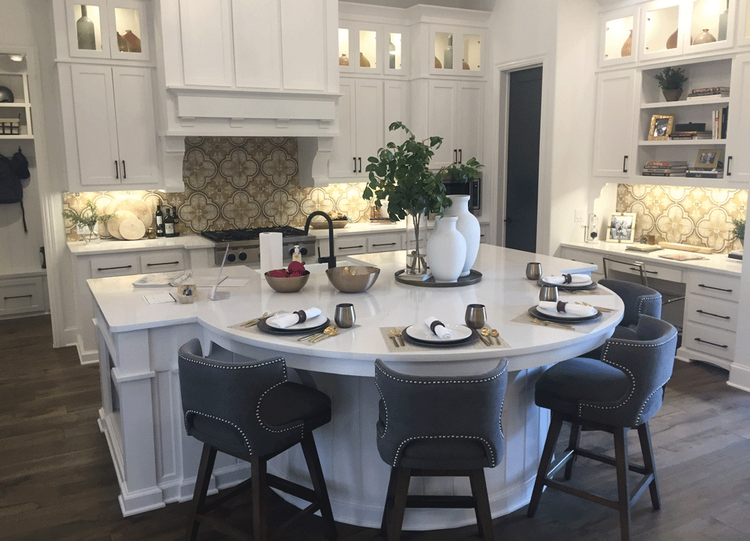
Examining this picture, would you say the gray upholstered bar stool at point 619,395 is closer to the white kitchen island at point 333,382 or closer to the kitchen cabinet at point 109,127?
the white kitchen island at point 333,382

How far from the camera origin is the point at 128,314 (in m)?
2.97

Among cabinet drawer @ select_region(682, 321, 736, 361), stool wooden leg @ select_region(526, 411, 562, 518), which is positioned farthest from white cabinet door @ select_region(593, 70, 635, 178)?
stool wooden leg @ select_region(526, 411, 562, 518)

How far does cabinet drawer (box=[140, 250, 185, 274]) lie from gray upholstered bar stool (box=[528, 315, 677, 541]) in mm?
3554

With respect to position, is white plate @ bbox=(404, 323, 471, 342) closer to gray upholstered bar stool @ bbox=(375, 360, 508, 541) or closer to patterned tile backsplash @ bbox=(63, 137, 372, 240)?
gray upholstered bar stool @ bbox=(375, 360, 508, 541)

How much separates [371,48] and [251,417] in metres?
4.77

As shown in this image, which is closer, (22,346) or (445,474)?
(445,474)

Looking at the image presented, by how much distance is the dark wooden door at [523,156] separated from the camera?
20.1ft

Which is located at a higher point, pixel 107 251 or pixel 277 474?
pixel 107 251

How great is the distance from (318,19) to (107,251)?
2609 mm

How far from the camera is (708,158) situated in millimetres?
5055

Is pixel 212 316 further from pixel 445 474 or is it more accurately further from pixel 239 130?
pixel 239 130

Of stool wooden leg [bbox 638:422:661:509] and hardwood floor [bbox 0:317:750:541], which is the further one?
stool wooden leg [bbox 638:422:661:509]

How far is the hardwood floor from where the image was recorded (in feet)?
9.17

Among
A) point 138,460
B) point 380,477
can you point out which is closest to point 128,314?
point 138,460
